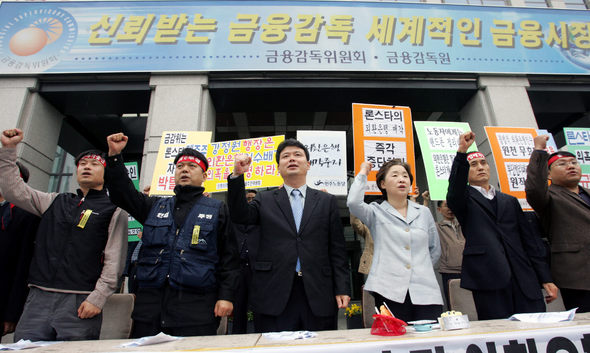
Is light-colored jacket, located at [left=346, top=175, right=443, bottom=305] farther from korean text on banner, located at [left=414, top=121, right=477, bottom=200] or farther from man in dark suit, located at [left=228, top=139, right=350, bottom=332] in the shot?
korean text on banner, located at [left=414, top=121, right=477, bottom=200]

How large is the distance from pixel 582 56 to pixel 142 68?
26.7 ft

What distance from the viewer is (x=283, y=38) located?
5414 mm

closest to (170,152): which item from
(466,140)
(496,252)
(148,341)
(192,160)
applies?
(192,160)

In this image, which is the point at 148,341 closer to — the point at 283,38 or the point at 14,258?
the point at 14,258

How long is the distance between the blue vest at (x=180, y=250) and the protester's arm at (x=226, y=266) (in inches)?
2.2

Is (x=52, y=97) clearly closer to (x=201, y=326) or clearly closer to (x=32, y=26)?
(x=32, y=26)

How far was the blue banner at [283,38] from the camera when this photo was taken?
17.1ft

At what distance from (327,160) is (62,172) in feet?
22.4

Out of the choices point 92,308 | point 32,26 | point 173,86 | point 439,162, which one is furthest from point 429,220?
point 32,26

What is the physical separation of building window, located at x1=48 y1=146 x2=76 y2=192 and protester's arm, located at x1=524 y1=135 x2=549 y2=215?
8.54 metres

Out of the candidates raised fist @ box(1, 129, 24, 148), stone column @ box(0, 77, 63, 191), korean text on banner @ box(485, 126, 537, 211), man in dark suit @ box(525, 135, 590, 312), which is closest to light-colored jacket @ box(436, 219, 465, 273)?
korean text on banner @ box(485, 126, 537, 211)

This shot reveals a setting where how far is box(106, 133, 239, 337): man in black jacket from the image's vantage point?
1.83 metres

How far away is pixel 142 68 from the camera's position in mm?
5172

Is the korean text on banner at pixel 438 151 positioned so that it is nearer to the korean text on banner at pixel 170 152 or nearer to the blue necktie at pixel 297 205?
the blue necktie at pixel 297 205
